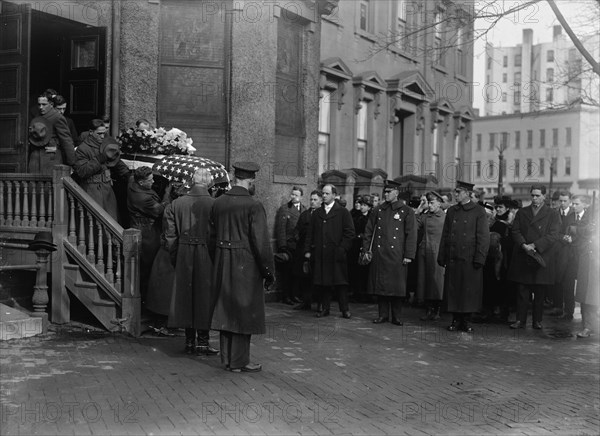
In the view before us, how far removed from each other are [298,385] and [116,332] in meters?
3.27

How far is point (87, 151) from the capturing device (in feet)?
36.5

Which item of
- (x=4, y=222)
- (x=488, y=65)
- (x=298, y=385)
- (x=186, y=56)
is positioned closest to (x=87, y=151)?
(x=4, y=222)

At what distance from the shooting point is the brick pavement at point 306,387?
254 inches

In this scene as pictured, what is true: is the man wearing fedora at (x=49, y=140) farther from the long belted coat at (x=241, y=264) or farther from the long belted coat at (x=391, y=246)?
the long belted coat at (x=391, y=246)

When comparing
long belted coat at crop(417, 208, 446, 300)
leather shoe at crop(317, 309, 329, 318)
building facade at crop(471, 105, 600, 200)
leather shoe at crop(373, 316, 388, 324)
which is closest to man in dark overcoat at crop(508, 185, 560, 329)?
long belted coat at crop(417, 208, 446, 300)

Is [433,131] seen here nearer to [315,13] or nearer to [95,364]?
[315,13]

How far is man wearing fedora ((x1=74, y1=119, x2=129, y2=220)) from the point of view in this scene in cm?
1093

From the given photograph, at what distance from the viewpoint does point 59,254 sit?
34.6ft

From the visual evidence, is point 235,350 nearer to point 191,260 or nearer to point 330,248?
point 191,260

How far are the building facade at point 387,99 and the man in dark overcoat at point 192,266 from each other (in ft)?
29.1

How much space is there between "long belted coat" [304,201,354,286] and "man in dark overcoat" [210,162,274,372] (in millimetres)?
4404

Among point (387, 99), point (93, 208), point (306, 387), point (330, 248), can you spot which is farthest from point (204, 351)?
point (387, 99)

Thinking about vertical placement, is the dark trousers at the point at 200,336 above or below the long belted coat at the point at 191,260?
below

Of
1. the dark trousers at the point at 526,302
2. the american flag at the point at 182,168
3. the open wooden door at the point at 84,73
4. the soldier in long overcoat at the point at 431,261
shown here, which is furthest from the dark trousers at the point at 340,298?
the open wooden door at the point at 84,73
